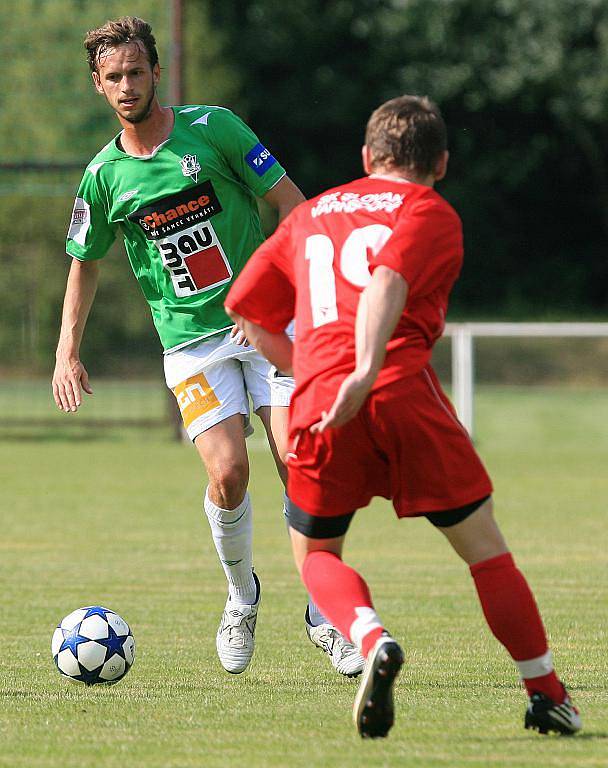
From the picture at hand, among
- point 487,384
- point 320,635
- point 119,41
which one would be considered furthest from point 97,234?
point 487,384

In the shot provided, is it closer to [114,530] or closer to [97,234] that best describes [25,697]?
[97,234]

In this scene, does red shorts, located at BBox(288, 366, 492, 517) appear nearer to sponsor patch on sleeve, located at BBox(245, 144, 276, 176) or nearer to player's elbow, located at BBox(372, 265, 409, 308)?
player's elbow, located at BBox(372, 265, 409, 308)

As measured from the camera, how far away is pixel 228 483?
5.71 meters

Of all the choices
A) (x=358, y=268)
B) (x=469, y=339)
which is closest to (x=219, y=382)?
(x=358, y=268)

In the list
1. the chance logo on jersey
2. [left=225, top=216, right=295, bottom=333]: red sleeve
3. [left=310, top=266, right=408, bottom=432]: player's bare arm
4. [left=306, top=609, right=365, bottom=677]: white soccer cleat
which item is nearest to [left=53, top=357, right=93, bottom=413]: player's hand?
the chance logo on jersey

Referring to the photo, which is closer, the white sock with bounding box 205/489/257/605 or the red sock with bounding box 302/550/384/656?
the red sock with bounding box 302/550/384/656

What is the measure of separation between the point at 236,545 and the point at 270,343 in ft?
5.43

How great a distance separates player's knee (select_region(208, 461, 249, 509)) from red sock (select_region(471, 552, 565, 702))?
5.67 feet

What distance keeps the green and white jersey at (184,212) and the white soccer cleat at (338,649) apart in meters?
1.29

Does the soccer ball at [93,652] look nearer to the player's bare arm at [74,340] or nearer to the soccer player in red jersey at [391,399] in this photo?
the player's bare arm at [74,340]

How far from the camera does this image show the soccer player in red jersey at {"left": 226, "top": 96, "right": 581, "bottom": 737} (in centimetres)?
402

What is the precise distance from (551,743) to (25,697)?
1.92 metres

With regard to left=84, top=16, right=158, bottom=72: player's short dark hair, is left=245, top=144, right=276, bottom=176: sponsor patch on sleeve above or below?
below

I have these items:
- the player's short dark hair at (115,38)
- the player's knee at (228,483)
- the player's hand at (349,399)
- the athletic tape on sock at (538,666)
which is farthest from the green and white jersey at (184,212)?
the athletic tape on sock at (538,666)
